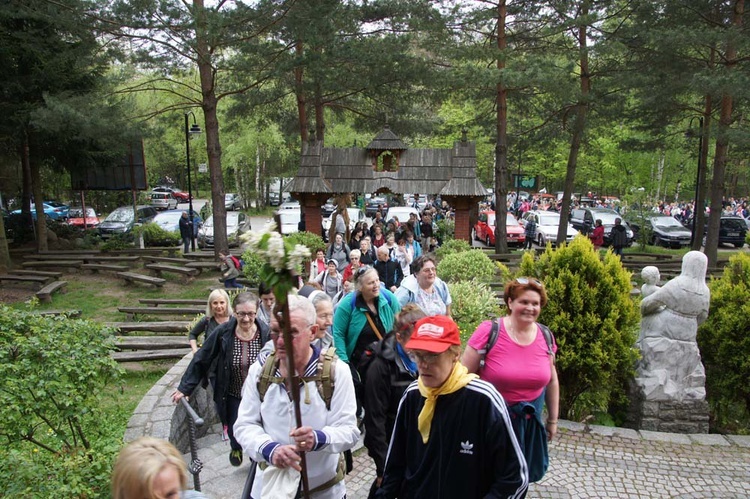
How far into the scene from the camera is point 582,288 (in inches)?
Answer: 247

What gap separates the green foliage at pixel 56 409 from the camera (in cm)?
338

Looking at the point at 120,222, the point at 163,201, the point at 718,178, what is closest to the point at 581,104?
the point at 718,178

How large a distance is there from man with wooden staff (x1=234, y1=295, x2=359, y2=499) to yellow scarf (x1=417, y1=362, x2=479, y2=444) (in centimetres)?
48

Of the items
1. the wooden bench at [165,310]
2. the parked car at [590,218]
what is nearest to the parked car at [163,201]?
the parked car at [590,218]

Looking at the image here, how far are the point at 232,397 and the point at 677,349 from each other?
508 centimetres

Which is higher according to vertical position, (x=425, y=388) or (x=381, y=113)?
(x=381, y=113)

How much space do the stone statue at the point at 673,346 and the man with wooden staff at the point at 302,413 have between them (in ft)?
15.9

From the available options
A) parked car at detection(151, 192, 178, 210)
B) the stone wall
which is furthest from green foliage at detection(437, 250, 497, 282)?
Result: parked car at detection(151, 192, 178, 210)

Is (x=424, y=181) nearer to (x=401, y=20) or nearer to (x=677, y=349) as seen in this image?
(x=401, y=20)

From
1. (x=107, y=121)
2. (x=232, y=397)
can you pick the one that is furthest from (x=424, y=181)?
(x=232, y=397)

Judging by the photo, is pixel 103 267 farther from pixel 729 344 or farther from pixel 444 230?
pixel 729 344

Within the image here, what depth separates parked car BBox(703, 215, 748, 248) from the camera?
2503cm

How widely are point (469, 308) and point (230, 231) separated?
667 inches

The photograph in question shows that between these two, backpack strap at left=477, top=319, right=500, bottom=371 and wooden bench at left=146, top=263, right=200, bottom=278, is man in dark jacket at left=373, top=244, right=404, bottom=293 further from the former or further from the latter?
wooden bench at left=146, top=263, right=200, bottom=278
